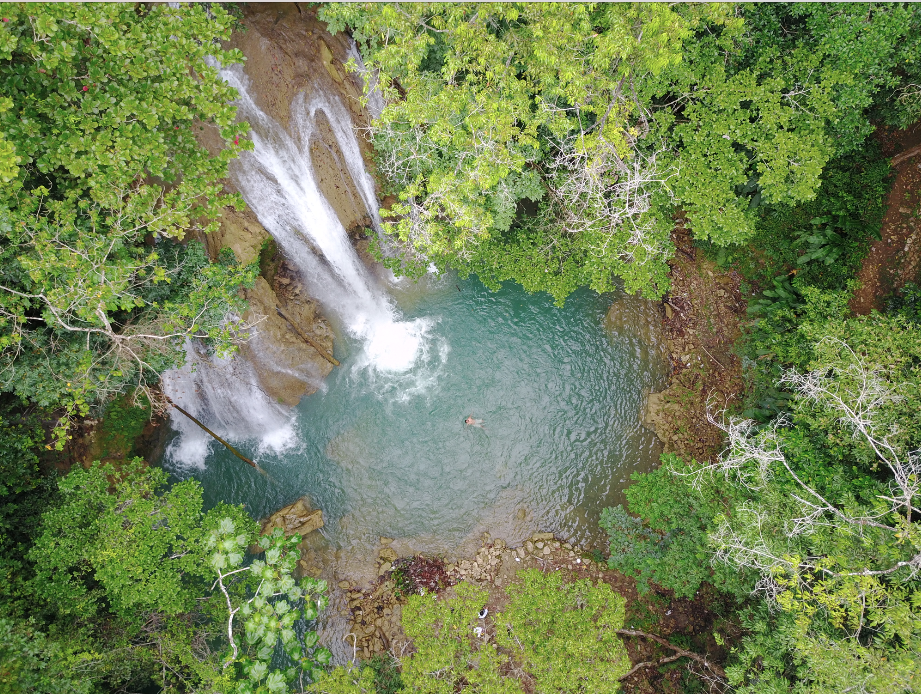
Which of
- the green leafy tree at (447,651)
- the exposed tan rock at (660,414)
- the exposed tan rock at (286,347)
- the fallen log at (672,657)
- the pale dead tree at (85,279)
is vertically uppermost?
the pale dead tree at (85,279)

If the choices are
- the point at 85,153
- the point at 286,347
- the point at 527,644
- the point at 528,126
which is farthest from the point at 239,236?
the point at 527,644

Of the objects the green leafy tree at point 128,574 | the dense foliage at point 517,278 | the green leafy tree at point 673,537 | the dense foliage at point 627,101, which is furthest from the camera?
the green leafy tree at point 673,537

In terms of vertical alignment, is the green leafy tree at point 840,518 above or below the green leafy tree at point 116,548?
below

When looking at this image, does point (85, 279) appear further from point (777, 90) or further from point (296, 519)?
point (777, 90)

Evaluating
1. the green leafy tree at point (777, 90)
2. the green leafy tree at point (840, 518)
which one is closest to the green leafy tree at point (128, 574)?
the green leafy tree at point (840, 518)

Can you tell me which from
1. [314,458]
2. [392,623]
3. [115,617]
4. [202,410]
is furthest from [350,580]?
[202,410]

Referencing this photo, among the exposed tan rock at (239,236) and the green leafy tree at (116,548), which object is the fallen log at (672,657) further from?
the exposed tan rock at (239,236)

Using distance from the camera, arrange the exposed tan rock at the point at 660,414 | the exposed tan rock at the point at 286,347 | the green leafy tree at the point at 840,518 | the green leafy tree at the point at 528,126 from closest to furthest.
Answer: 1. the green leafy tree at the point at 840,518
2. the green leafy tree at the point at 528,126
3. the exposed tan rock at the point at 286,347
4. the exposed tan rock at the point at 660,414
